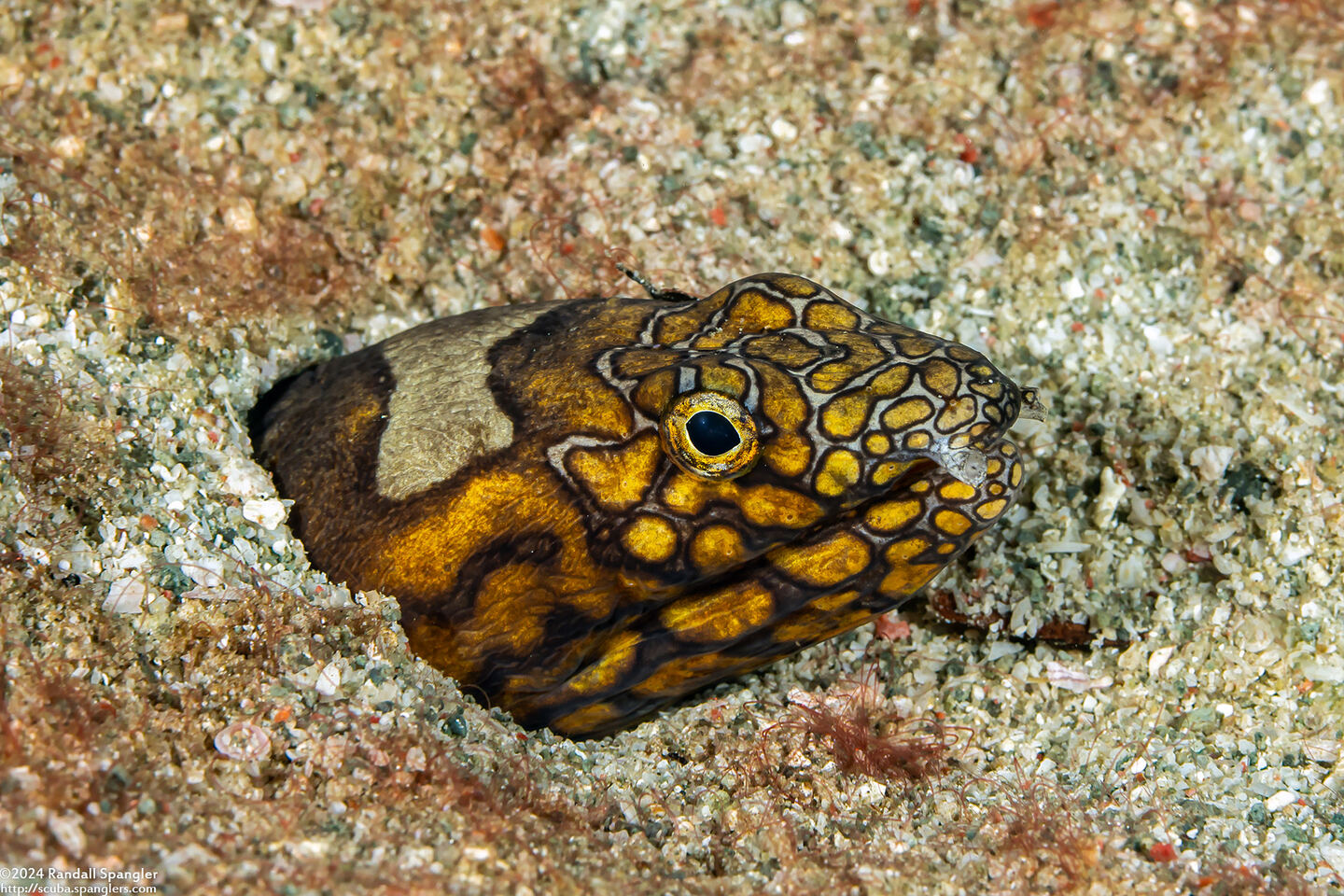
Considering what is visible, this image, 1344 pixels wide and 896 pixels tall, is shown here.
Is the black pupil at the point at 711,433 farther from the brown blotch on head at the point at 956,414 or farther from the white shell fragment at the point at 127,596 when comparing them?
the white shell fragment at the point at 127,596

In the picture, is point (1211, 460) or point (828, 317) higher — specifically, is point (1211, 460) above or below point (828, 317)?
below

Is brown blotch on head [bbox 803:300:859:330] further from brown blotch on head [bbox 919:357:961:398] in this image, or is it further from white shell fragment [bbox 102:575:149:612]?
white shell fragment [bbox 102:575:149:612]

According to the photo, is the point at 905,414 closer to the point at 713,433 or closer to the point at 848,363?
the point at 848,363

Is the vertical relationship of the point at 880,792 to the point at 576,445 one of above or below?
below

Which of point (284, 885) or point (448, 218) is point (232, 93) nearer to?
point (448, 218)

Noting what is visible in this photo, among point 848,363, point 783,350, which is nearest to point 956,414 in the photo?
point 848,363

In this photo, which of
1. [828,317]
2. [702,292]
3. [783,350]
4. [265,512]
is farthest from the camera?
[702,292]

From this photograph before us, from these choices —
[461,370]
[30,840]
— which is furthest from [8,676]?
[461,370]

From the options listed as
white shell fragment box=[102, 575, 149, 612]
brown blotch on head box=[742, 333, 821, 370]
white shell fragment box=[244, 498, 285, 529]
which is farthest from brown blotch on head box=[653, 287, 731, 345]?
white shell fragment box=[102, 575, 149, 612]
